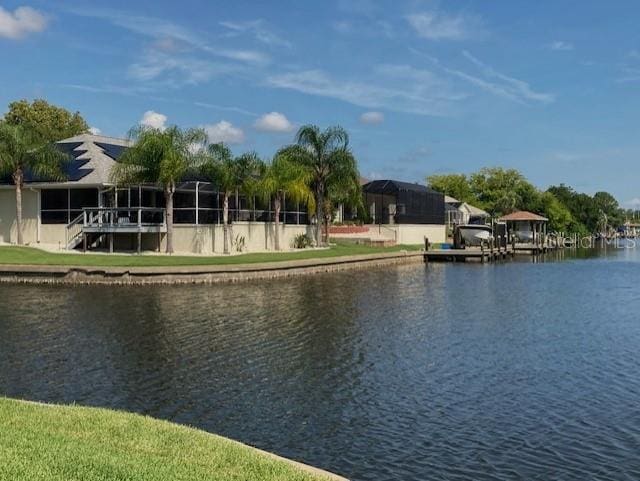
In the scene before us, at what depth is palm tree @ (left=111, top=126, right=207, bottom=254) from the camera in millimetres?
36500

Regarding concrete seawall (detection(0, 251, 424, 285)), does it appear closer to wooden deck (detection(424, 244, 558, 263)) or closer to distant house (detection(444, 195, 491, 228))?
wooden deck (detection(424, 244, 558, 263))

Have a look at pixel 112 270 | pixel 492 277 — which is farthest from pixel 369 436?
pixel 492 277

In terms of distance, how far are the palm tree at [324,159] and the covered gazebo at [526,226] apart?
3235cm

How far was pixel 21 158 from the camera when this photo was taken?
4072 cm

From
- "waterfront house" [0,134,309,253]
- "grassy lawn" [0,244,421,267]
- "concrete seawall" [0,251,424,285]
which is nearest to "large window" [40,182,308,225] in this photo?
"waterfront house" [0,134,309,253]

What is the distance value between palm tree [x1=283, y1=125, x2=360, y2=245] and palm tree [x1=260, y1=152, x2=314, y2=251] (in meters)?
1.84

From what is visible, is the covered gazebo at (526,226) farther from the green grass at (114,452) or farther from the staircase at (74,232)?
the green grass at (114,452)

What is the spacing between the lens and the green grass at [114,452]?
611 cm

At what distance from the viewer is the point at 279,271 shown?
35312 millimetres

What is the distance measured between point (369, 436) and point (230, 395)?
3.08m

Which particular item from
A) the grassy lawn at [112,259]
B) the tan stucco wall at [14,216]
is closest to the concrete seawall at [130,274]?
the grassy lawn at [112,259]

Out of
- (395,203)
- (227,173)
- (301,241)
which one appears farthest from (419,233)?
(227,173)

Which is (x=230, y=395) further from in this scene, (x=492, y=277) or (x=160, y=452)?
(x=492, y=277)

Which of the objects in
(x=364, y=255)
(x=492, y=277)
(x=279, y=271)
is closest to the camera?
(x=279, y=271)
